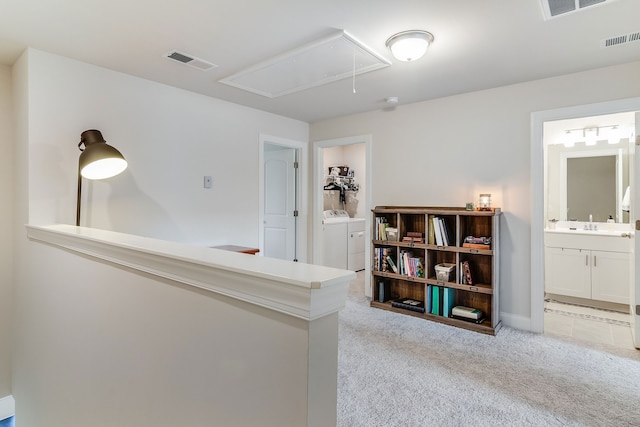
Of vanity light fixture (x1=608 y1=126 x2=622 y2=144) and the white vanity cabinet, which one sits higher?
vanity light fixture (x1=608 y1=126 x2=622 y2=144)

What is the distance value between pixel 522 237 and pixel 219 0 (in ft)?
9.92

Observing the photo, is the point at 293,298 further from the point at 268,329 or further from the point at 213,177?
the point at 213,177

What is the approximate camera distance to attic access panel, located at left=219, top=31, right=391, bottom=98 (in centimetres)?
229

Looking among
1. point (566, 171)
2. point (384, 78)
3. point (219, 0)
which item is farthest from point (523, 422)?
point (566, 171)

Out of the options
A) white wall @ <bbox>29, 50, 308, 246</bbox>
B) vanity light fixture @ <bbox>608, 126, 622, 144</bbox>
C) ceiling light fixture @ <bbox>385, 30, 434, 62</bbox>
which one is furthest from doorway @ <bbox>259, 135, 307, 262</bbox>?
vanity light fixture @ <bbox>608, 126, 622, 144</bbox>

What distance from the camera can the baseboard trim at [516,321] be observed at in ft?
10.1

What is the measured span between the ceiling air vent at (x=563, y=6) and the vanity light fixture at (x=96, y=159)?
2.69 meters

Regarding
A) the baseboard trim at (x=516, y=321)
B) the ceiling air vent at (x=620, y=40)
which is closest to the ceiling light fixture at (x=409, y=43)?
the ceiling air vent at (x=620, y=40)

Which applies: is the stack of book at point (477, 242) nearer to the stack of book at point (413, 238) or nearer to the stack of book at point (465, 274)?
the stack of book at point (465, 274)

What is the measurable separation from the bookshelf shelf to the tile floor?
2.15 feet

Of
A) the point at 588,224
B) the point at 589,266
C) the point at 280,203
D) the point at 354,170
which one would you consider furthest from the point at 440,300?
the point at 354,170

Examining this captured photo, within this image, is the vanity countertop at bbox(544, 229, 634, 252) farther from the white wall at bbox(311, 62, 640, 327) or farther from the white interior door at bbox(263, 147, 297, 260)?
the white interior door at bbox(263, 147, 297, 260)

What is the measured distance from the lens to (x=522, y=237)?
10.2ft

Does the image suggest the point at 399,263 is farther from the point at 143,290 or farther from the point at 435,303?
the point at 143,290
